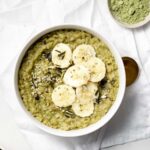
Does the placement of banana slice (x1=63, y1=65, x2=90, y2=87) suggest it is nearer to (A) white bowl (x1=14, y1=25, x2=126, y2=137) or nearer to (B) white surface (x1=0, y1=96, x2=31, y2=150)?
(A) white bowl (x1=14, y1=25, x2=126, y2=137)

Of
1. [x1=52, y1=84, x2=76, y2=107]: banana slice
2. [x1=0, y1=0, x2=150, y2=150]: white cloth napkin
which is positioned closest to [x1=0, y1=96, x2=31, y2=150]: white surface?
[x1=0, y1=0, x2=150, y2=150]: white cloth napkin

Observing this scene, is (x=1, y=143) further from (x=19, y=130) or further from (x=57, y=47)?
(x=57, y=47)

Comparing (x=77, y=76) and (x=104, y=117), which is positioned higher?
(x=77, y=76)

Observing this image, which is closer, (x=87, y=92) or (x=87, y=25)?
(x=87, y=92)

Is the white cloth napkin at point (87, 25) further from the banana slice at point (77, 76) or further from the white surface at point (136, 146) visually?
the banana slice at point (77, 76)

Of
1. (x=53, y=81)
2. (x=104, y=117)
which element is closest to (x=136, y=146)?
(x=104, y=117)

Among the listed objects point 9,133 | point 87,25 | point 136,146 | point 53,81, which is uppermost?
point 87,25

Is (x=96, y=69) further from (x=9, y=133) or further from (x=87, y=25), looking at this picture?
(x=9, y=133)

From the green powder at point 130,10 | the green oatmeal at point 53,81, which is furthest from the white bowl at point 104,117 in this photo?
the green powder at point 130,10
